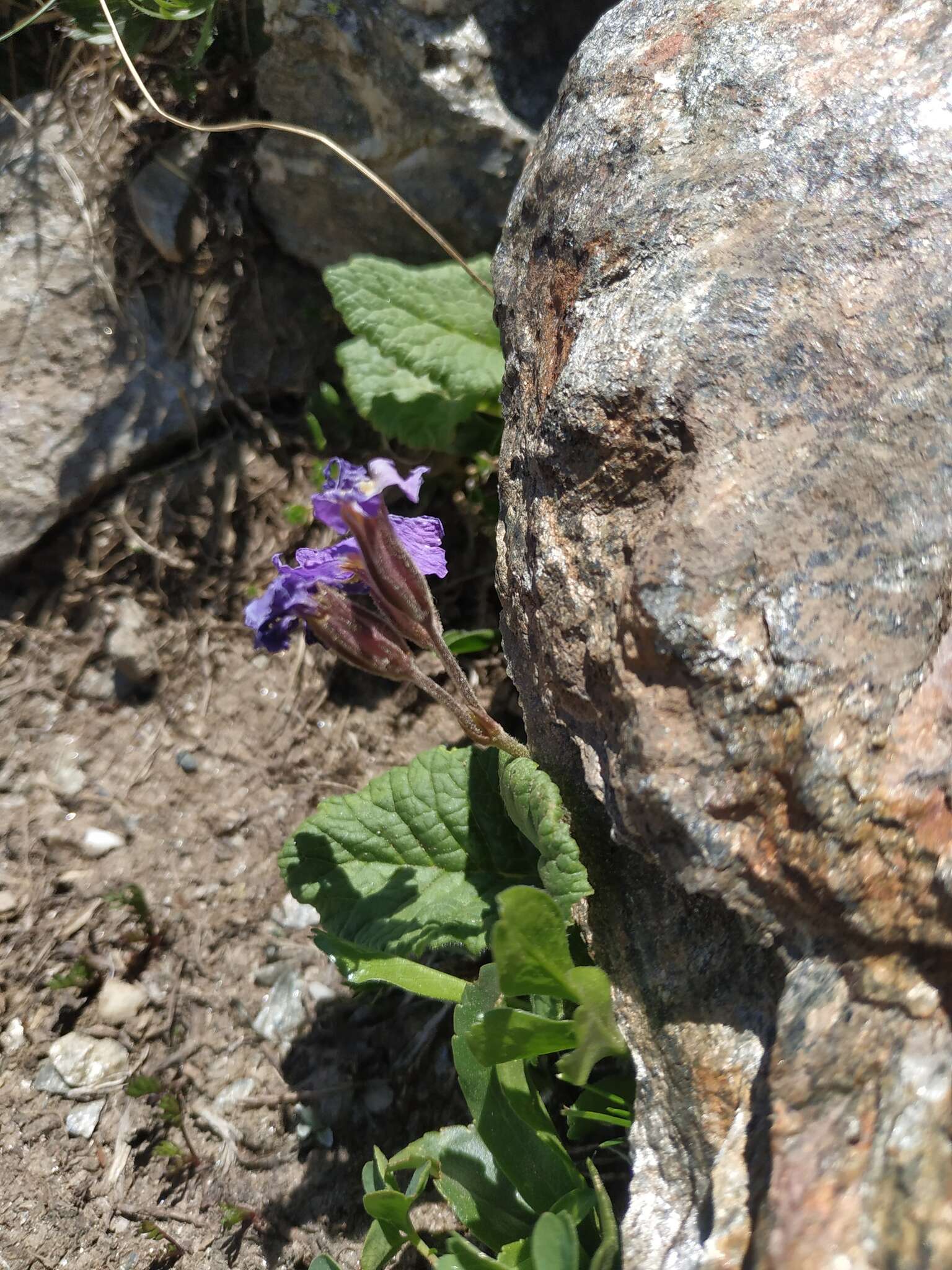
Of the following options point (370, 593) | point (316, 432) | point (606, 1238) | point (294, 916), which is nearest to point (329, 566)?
point (370, 593)

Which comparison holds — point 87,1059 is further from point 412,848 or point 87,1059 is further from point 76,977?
point 412,848

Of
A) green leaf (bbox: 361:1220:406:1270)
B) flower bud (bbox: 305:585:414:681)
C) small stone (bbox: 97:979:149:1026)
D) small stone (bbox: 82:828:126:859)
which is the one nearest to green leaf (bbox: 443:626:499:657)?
flower bud (bbox: 305:585:414:681)

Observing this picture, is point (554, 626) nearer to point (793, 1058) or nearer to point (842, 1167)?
point (793, 1058)

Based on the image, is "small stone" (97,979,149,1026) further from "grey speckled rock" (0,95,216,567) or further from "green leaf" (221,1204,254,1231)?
"grey speckled rock" (0,95,216,567)

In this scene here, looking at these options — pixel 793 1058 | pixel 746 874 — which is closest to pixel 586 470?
pixel 746 874

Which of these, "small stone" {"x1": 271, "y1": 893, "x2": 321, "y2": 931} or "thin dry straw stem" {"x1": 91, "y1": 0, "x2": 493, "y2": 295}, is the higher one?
"thin dry straw stem" {"x1": 91, "y1": 0, "x2": 493, "y2": 295}
